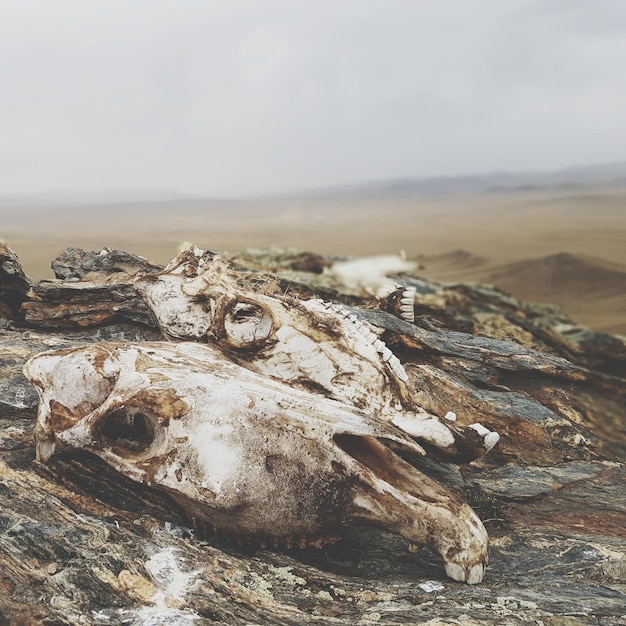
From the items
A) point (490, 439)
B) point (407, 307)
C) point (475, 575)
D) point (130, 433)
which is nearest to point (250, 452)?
point (130, 433)

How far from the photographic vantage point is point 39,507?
189 inches

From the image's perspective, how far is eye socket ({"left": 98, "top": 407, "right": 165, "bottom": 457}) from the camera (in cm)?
501

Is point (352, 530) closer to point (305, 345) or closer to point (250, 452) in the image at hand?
point (250, 452)

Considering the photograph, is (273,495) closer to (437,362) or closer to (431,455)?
(431,455)

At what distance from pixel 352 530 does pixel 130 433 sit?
2398 millimetres

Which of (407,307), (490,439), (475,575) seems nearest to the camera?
(475,575)

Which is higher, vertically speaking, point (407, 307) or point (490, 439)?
point (407, 307)

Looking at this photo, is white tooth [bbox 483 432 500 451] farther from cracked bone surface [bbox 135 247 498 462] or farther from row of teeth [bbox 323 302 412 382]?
row of teeth [bbox 323 302 412 382]

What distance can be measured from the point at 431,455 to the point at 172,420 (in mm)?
2813

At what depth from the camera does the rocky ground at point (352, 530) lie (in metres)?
4.08

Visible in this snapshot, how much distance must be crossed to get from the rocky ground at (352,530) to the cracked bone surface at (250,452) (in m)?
0.36

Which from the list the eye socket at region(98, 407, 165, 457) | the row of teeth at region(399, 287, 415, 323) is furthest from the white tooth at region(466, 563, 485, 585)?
the row of teeth at region(399, 287, 415, 323)

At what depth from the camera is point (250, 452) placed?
15.4 ft

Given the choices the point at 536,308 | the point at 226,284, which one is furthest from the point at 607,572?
the point at 536,308
